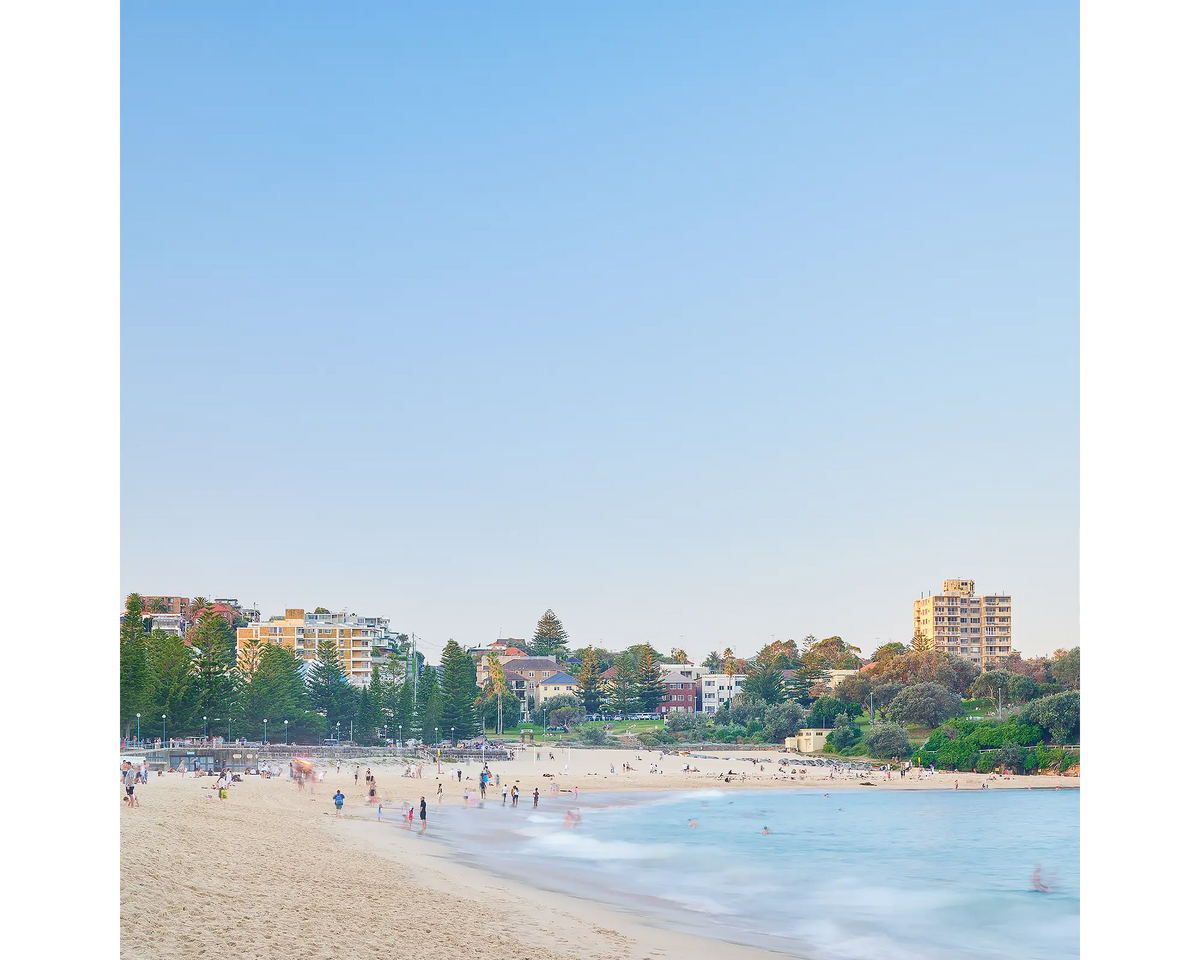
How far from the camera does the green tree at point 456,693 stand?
37938mm

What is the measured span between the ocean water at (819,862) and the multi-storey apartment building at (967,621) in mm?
14920

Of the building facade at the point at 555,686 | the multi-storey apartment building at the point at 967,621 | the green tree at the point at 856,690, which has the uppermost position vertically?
the multi-storey apartment building at the point at 967,621

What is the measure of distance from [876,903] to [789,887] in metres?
1.55

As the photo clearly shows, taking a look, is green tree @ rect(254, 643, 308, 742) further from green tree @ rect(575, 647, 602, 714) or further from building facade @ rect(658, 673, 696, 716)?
building facade @ rect(658, 673, 696, 716)

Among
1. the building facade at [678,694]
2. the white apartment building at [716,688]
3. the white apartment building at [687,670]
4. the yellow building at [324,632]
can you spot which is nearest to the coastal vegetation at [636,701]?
the building facade at [678,694]

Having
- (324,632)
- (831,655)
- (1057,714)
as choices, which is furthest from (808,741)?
(324,632)

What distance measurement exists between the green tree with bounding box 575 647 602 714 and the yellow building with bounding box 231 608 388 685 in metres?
9.32

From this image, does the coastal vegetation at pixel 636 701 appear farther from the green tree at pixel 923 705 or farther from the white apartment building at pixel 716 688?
the white apartment building at pixel 716 688

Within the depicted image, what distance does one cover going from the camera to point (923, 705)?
38.1 m

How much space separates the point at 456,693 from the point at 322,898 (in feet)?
81.4

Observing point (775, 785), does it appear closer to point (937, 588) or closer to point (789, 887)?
point (789, 887)

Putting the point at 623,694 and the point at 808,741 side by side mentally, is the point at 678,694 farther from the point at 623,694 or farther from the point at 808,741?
the point at 808,741

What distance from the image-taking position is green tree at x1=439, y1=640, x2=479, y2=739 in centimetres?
3794
